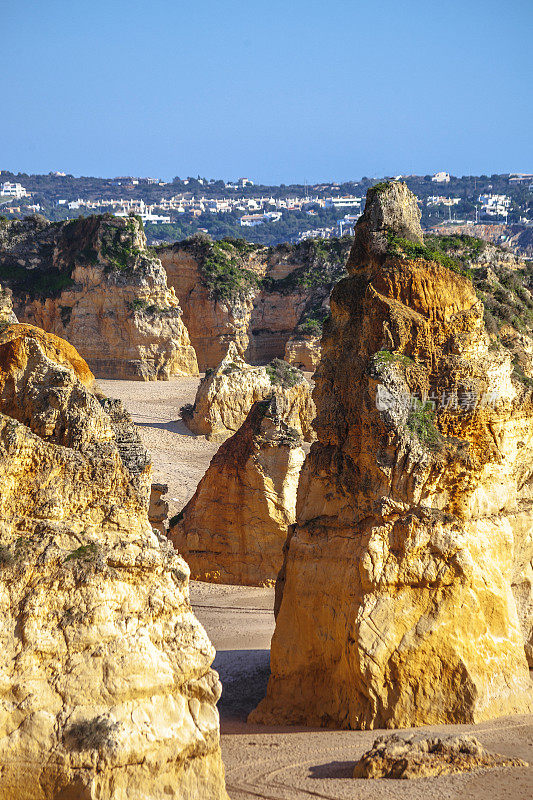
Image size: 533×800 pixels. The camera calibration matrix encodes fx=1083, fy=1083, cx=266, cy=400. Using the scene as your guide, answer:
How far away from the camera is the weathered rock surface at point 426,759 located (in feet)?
33.8

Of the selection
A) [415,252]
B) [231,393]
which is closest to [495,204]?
[231,393]

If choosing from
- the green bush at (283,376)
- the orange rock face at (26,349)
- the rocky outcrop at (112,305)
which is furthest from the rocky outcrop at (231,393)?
the orange rock face at (26,349)

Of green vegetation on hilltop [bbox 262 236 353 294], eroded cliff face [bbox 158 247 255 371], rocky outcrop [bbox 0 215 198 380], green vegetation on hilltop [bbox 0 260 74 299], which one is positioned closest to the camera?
rocky outcrop [bbox 0 215 198 380]

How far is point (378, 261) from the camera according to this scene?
46.2 feet

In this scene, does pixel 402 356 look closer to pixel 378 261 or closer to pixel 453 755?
pixel 378 261

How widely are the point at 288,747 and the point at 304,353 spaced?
38.0 meters

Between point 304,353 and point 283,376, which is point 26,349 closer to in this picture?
point 283,376

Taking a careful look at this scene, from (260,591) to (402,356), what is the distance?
8.19 m

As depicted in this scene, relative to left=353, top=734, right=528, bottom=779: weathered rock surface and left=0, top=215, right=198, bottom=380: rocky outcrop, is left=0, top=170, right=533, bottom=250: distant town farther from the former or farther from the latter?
left=353, top=734, right=528, bottom=779: weathered rock surface

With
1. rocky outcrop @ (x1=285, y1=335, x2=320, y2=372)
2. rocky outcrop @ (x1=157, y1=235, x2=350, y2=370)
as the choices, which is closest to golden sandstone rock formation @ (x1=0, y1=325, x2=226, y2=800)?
rocky outcrop @ (x1=285, y1=335, x2=320, y2=372)

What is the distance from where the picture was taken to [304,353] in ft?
162

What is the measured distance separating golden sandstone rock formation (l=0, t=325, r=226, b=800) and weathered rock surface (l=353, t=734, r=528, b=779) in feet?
6.97

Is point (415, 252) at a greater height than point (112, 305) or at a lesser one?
lesser

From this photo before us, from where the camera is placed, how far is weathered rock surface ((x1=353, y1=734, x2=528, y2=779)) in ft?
33.8
